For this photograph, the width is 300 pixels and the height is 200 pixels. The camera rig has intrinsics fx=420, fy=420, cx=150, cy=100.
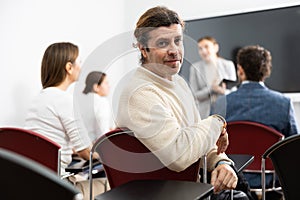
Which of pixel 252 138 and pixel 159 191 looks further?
pixel 252 138

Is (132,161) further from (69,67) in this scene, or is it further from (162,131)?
(69,67)

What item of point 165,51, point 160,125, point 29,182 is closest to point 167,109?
point 160,125

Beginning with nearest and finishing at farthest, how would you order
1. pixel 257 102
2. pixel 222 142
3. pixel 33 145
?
pixel 222 142, pixel 33 145, pixel 257 102

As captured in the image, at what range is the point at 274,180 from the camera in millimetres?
2475

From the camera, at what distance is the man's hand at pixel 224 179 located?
142cm

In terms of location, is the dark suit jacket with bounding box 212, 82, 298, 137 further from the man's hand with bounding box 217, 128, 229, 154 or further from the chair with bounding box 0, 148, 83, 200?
the chair with bounding box 0, 148, 83, 200

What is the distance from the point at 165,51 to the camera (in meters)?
1.48

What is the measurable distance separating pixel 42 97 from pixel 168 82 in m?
1.12

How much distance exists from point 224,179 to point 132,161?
320 millimetres

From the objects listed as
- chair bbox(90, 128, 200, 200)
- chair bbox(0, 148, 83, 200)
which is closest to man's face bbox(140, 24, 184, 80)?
chair bbox(90, 128, 200, 200)

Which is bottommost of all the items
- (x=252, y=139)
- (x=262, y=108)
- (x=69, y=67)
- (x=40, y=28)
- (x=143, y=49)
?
(x=252, y=139)

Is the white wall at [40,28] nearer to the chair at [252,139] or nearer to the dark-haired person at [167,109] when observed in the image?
the chair at [252,139]

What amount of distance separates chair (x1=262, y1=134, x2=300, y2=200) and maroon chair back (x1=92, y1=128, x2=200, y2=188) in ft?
0.86

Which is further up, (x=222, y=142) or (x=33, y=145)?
(x=222, y=142)
